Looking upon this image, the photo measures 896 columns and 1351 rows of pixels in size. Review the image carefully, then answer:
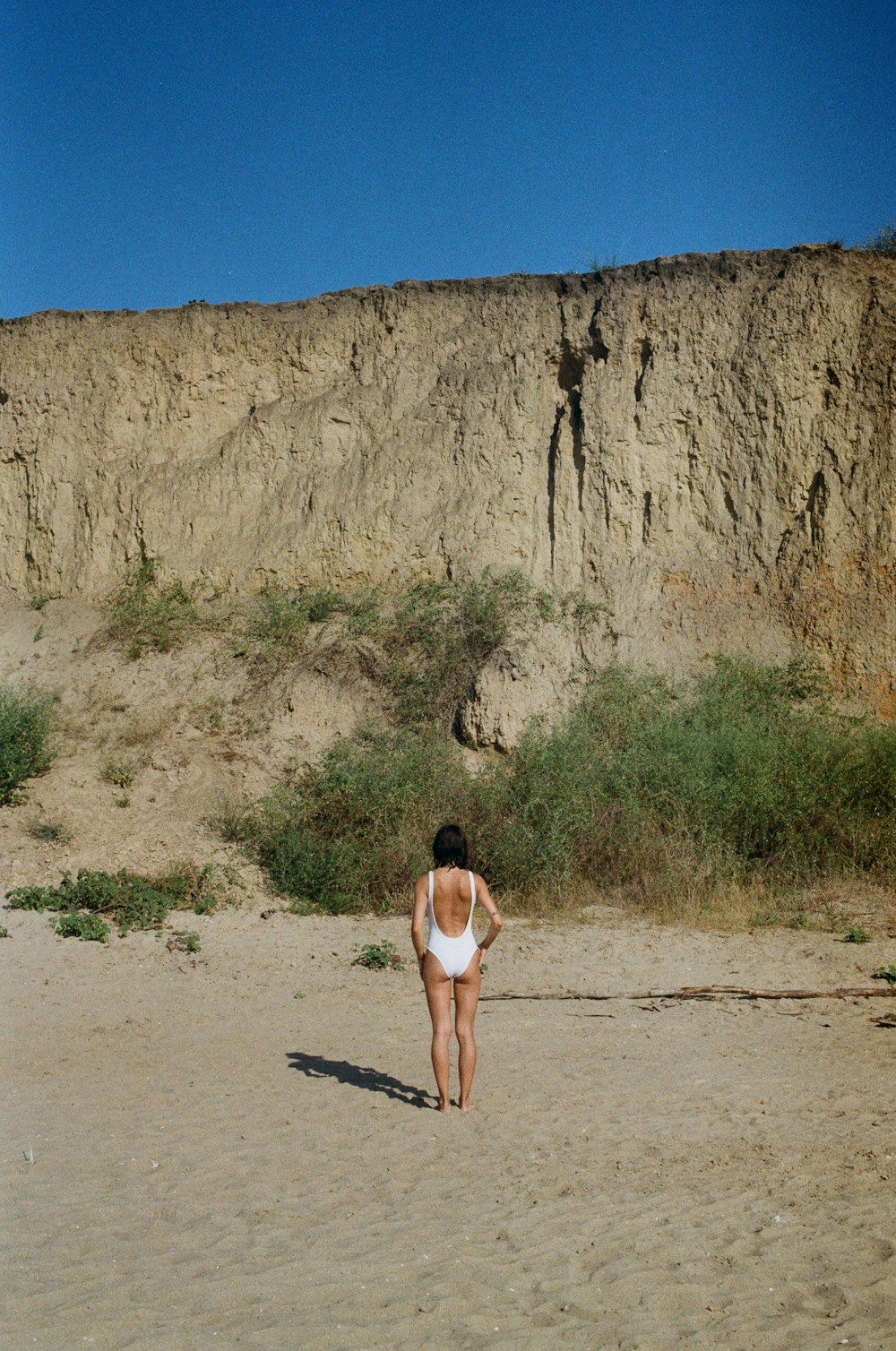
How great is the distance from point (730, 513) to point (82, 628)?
967cm

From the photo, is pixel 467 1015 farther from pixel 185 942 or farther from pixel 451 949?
pixel 185 942

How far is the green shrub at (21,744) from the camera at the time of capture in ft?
41.3

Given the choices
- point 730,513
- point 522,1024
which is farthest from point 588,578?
point 522,1024

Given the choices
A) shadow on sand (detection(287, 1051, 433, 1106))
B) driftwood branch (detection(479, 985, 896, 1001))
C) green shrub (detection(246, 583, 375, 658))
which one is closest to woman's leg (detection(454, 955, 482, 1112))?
shadow on sand (detection(287, 1051, 433, 1106))

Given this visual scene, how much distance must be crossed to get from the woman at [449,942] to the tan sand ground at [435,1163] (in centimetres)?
49

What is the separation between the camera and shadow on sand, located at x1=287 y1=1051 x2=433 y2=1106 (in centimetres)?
598

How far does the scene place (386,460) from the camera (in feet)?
54.3

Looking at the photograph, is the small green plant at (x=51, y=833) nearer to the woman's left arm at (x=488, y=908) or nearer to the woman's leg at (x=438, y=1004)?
the woman's leg at (x=438, y=1004)

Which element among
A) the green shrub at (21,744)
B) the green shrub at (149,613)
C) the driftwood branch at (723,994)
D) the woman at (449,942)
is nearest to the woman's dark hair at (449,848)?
the woman at (449,942)

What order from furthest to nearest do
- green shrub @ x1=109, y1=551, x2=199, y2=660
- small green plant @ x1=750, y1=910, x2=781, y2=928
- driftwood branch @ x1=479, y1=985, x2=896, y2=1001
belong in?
green shrub @ x1=109, y1=551, x2=199, y2=660, small green plant @ x1=750, y1=910, x2=781, y2=928, driftwood branch @ x1=479, y1=985, x2=896, y2=1001

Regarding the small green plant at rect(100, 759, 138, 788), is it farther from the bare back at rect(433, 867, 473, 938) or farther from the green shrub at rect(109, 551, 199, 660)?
the bare back at rect(433, 867, 473, 938)

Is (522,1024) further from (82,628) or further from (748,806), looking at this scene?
(82,628)

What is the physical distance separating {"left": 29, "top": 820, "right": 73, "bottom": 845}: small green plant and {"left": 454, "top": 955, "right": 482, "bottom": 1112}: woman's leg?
24.2 feet

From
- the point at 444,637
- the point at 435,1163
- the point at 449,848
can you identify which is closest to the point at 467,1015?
the point at 435,1163
